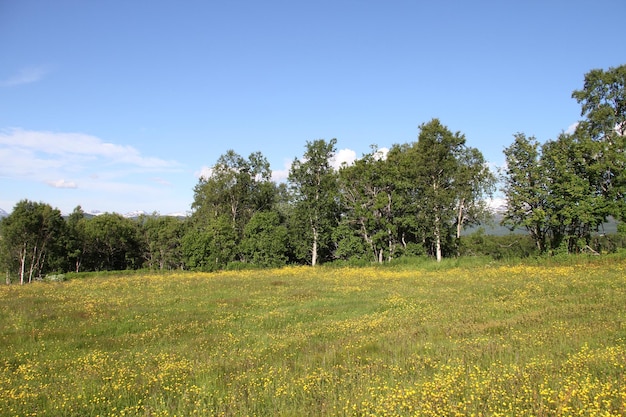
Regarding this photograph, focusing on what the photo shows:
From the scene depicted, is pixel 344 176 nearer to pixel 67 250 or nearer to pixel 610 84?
pixel 610 84

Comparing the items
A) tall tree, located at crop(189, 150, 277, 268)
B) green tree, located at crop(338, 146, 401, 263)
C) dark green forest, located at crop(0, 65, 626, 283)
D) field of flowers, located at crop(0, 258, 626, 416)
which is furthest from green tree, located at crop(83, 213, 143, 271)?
field of flowers, located at crop(0, 258, 626, 416)

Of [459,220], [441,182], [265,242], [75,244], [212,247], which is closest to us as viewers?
[441,182]

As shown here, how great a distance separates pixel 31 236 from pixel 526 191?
70.0 m

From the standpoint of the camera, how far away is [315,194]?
51062mm

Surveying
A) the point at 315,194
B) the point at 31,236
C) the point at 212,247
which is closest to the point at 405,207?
the point at 315,194

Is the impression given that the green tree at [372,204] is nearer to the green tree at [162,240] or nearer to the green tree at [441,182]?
the green tree at [441,182]

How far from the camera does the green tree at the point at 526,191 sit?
124ft

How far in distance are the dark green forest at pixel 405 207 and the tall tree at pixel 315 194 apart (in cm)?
15

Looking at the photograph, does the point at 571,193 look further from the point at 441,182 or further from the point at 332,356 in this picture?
the point at 332,356

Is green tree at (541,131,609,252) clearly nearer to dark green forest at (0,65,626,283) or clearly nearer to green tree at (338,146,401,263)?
dark green forest at (0,65,626,283)

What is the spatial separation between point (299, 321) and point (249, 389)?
8119 millimetres

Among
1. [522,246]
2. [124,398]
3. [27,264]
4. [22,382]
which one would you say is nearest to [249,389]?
[124,398]

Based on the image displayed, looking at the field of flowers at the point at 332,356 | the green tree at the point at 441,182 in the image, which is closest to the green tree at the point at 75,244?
the field of flowers at the point at 332,356

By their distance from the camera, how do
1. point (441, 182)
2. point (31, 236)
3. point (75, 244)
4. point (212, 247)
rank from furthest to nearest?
point (75, 244) → point (31, 236) → point (212, 247) → point (441, 182)
